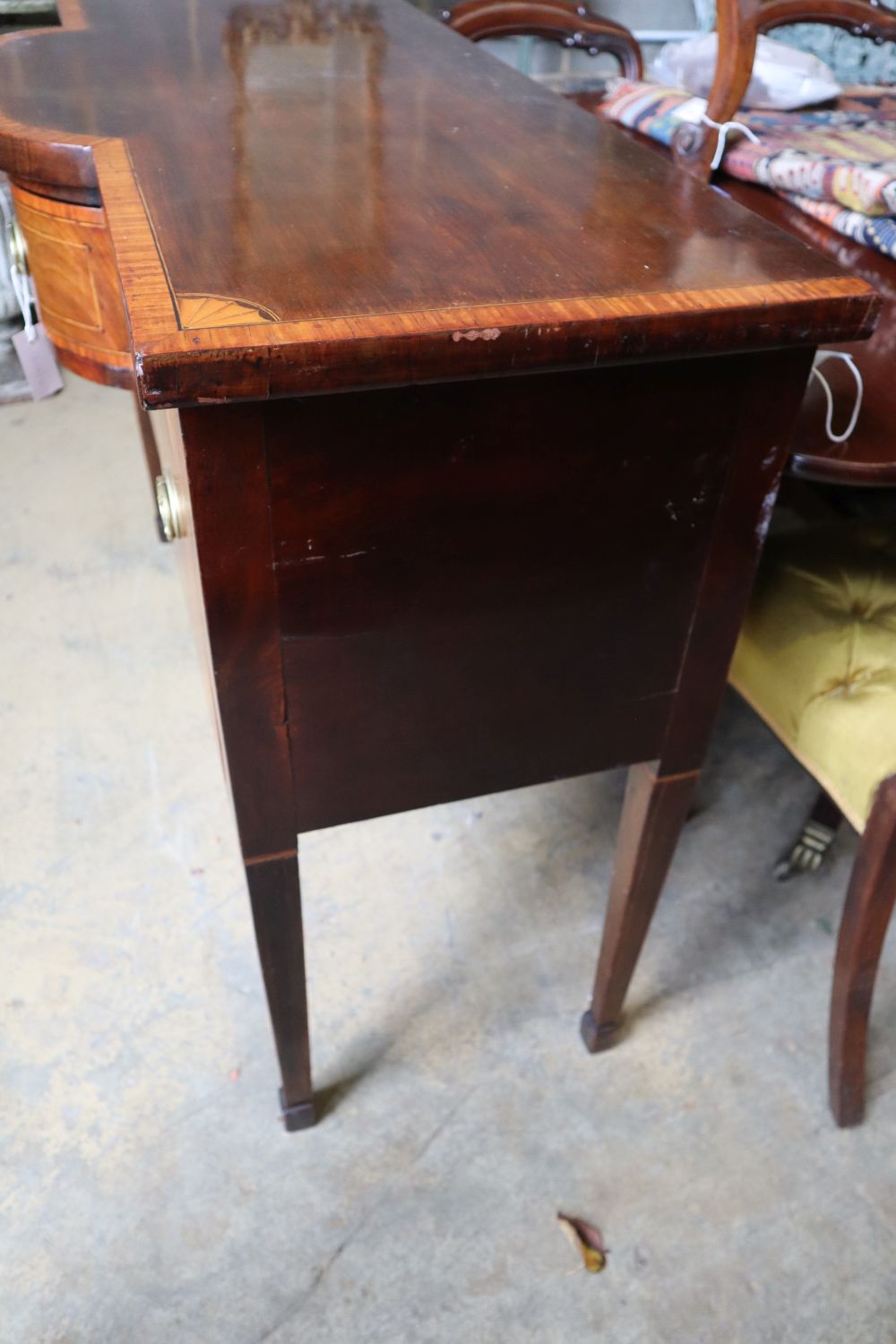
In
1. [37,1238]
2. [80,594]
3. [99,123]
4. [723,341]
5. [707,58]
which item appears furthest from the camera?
[80,594]

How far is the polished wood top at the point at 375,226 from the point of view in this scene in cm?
56

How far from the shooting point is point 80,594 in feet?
6.27

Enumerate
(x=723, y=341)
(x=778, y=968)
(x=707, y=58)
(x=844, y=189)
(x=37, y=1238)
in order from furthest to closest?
(x=707, y=58) → (x=778, y=968) → (x=844, y=189) → (x=37, y=1238) → (x=723, y=341)

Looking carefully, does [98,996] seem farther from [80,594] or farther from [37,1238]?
[80,594]

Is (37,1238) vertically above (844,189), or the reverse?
(844,189)

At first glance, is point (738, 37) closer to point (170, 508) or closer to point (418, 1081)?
point (170, 508)

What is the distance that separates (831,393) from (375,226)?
45 cm

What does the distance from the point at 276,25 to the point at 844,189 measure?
2.48ft

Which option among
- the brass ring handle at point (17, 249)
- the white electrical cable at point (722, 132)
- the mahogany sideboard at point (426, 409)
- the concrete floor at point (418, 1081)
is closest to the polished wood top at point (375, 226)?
the mahogany sideboard at point (426, 409)

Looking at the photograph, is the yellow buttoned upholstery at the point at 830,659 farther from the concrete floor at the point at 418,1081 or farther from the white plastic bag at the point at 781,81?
the white plastic bag at the point at 781,81

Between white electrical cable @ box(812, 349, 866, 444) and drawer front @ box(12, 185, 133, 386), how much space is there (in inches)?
24.7

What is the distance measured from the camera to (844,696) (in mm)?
986

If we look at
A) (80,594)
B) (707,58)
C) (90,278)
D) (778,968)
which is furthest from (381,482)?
(707,58)

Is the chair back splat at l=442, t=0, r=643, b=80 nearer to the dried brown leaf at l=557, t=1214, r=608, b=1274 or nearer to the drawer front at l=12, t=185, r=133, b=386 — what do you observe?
the drawer front at l=12, t=185, r=133, b=386
